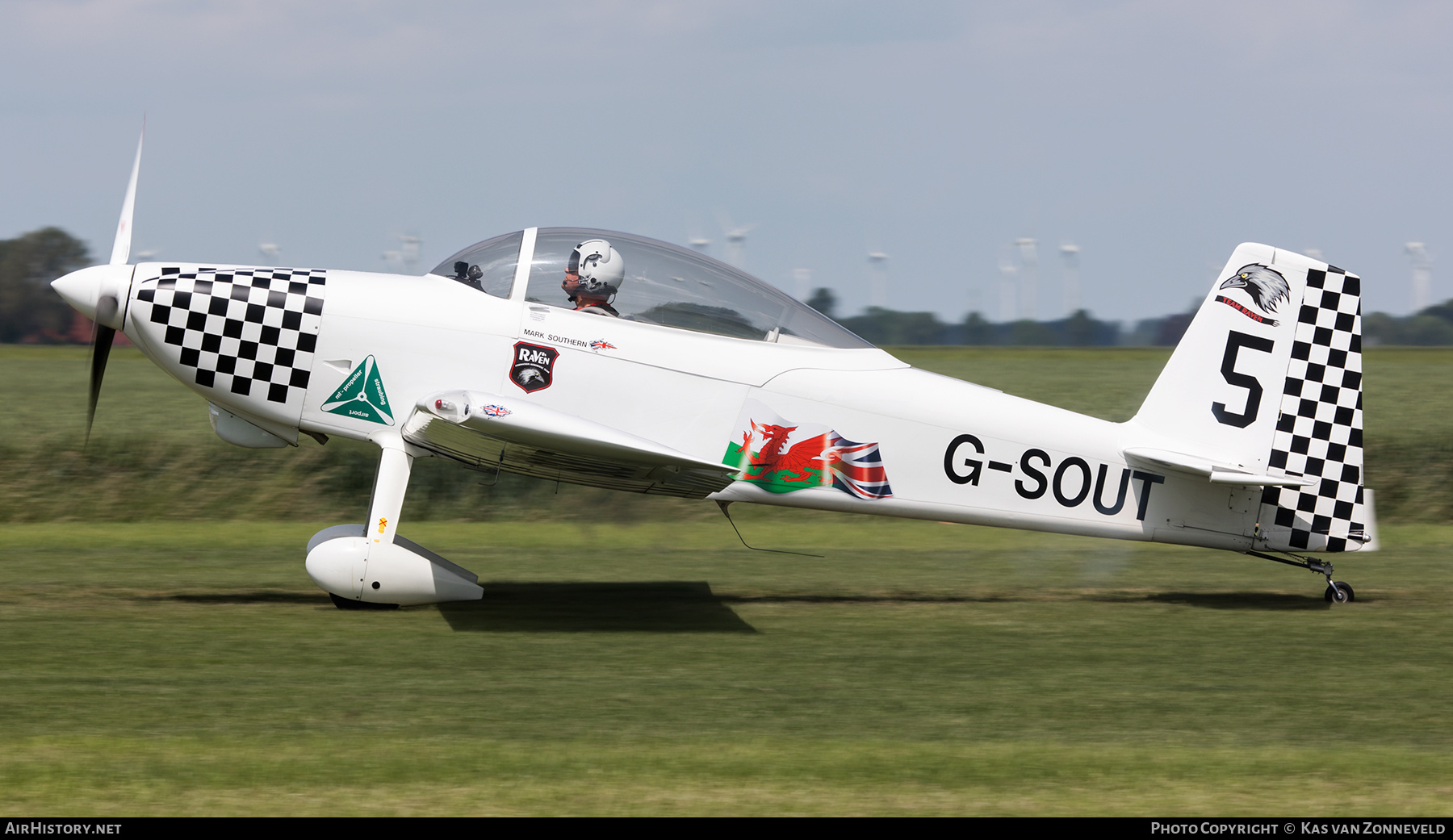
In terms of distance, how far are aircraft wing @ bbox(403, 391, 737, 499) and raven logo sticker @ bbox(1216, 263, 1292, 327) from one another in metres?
3.75

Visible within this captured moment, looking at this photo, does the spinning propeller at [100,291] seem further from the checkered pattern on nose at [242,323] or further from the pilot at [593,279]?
the pilot at [593,279]

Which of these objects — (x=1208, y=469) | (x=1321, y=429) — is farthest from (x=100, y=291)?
(x=1321, y=429)

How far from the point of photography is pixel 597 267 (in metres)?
7.58

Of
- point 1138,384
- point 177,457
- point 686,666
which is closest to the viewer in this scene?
point 686,666

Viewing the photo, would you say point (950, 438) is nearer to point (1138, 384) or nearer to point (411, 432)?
point (411, 432)

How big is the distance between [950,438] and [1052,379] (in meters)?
28.4

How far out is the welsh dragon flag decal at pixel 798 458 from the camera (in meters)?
7.64

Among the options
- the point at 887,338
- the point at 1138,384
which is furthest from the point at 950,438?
the point at 887,338

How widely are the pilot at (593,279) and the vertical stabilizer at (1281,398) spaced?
11.7ft

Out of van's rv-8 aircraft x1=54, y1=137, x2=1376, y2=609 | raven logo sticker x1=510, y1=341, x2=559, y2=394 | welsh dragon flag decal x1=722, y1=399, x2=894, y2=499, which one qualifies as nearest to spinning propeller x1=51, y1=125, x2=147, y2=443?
van's rv-8 aircraft x1=54, y1=137, x2=1376, y2=609

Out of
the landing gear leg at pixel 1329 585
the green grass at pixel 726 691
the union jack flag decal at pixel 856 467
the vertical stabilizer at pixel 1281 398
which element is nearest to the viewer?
the green grass at pixel 726 691

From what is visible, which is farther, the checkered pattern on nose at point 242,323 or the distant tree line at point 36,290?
the distant tree line at point 36,290

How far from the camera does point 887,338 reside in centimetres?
5841

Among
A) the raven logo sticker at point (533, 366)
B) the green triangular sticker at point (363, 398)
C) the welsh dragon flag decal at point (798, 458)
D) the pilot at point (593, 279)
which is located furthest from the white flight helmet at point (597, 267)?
the green triangular sticker at point (363, 398)
